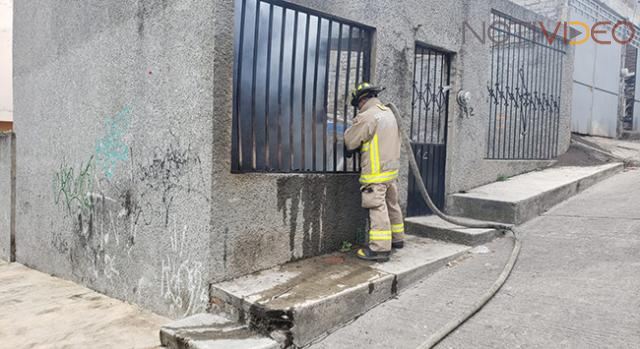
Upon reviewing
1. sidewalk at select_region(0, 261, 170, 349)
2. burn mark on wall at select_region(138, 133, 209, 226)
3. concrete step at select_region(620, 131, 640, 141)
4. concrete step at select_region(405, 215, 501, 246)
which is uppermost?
concrete step at select_region(620, 131, 640, 141)

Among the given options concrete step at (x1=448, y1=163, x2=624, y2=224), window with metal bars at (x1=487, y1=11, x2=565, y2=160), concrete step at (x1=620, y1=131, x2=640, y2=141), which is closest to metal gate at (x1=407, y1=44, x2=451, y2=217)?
concrete step at (x1=448, y1=163, x2=624, y2=224)

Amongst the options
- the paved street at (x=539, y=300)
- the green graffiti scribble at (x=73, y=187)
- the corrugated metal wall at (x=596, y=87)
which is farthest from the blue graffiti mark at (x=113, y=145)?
the corrugated metal wall at (x=596, y=87)

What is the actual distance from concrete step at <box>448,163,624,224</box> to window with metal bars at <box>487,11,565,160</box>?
23.2 inches

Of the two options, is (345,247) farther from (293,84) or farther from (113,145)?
(113,145)

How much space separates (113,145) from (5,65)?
7558mm

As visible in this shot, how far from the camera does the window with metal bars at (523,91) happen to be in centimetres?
656

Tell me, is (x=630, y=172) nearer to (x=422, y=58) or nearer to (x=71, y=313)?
(x=422, y=58)

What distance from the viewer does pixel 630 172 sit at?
7277mm

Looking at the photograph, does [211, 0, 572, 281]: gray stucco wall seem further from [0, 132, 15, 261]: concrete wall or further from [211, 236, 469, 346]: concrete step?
[0, 132, 15, 261]: concrete wall

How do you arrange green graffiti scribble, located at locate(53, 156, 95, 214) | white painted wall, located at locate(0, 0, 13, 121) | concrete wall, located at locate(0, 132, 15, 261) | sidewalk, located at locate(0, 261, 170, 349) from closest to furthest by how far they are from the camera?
sidewalk, located at locate(0, 261, 170, 349), green graffiti scribble, located at locate(53, 156, 95, 214), concrete wall, located at locate(0, 132, 15, 261), white painted wall, located at locate(0, 0, 13, 121)

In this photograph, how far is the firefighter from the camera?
3.97m

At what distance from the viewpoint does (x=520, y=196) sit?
538 cm

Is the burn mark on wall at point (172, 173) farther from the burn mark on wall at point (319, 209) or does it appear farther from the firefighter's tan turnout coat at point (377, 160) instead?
the firefighter's tan turnout coat at point (377, 160)

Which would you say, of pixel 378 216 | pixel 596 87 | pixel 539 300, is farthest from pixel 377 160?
pixel 596 87
